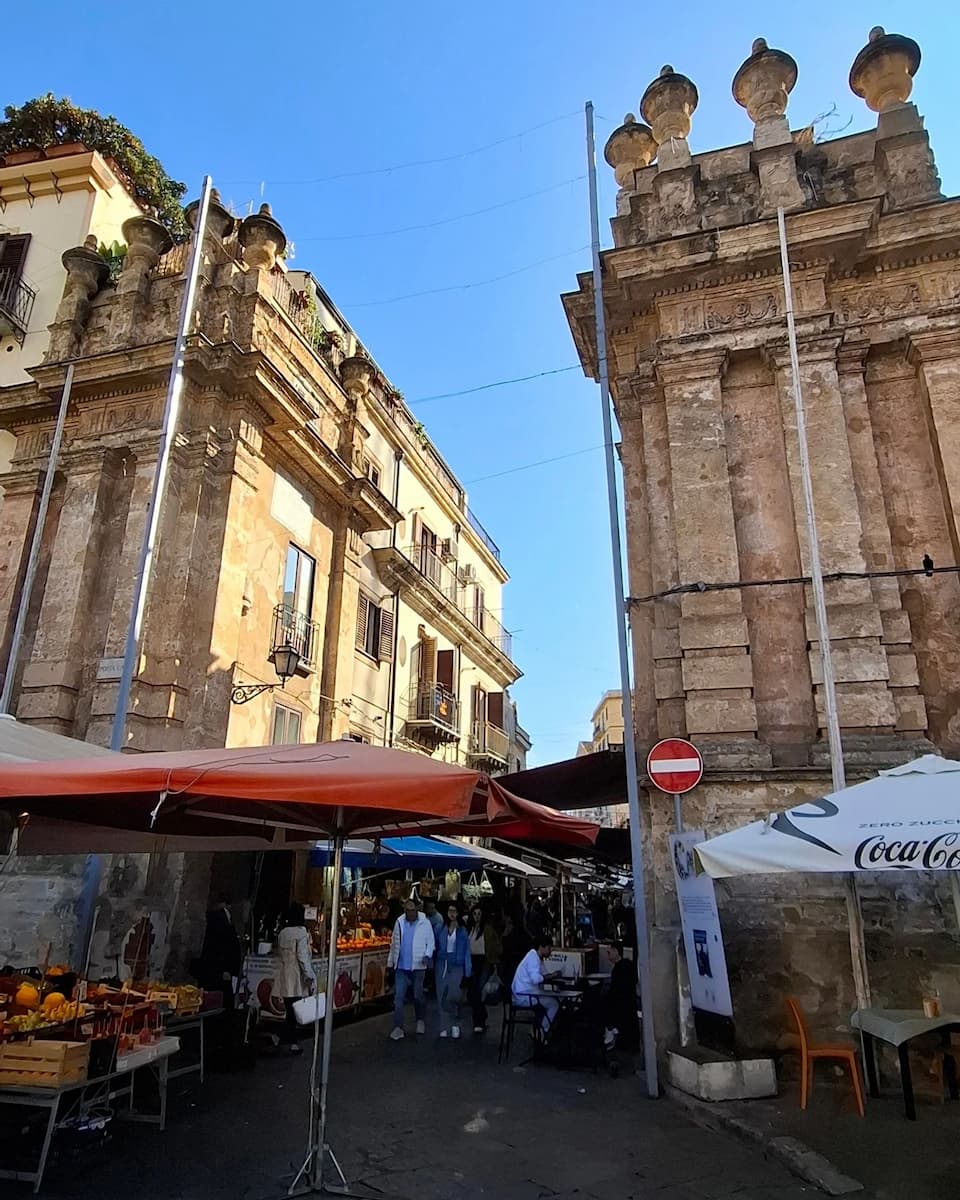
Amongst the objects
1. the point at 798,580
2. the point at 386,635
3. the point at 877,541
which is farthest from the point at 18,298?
the point at 877,541

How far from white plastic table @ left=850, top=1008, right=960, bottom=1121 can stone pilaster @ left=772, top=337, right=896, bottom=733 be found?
8.46 feet

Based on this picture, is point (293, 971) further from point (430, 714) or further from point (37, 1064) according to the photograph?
point (430, 714)

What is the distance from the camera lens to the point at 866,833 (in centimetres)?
546

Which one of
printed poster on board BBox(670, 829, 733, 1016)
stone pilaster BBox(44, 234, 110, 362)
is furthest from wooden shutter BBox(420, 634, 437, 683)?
printed poster on board BBox(670, 829, 733, 1016)

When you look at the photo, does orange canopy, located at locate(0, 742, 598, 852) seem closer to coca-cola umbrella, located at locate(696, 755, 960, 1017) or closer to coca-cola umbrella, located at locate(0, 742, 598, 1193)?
coca-cola umbrella, located at locate(0, 742, 598, 1193)

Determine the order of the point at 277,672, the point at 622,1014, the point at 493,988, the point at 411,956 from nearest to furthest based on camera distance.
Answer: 1. the point at 622,1014
2. the point at 411,956
3. the point at 493,988
4. the point at 277,672

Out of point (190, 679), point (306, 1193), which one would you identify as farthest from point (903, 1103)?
point (190, 679)

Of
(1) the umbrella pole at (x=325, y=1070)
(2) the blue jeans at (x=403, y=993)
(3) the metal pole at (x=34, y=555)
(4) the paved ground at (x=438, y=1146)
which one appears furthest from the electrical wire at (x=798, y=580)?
(3) the metal pole at (x=34, y=555)

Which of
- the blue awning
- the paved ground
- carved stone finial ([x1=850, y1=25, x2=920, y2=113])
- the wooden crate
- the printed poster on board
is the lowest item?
the paved ground

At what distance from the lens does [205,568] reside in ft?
43.7

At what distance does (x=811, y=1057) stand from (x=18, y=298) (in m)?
18.3

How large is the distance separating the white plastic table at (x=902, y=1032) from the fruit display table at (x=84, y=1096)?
537cm

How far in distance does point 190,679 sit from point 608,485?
297 inches

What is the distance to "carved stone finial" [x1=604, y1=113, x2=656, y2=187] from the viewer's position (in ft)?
38.4
